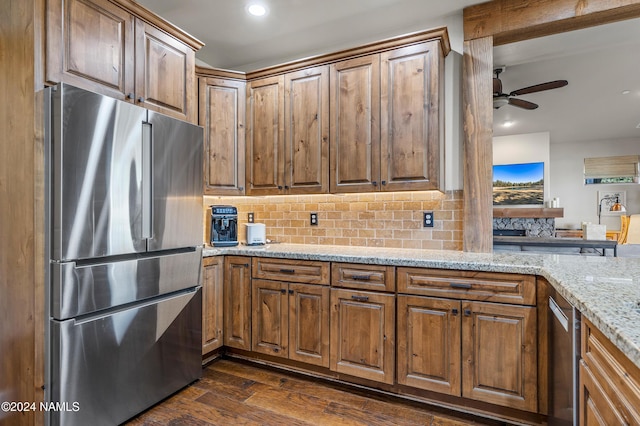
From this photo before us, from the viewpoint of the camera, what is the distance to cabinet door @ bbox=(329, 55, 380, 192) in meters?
2.48

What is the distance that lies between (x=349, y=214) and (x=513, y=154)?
5.67 metres

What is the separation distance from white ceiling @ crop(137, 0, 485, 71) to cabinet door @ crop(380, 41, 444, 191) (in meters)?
0.38

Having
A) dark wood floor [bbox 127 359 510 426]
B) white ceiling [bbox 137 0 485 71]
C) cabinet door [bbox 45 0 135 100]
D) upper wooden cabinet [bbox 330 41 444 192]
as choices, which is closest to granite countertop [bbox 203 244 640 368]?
upper wooden cabinet [bbox 330 41 444 192]

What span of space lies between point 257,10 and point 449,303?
2.43m

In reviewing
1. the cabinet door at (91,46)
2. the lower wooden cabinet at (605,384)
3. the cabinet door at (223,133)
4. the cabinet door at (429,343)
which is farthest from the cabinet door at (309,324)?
the cabinet door at (91,46)

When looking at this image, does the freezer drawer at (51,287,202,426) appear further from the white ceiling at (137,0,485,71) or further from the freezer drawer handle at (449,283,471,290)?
the white ceiling at (137,0,485,71)

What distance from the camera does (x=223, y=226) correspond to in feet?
9.39

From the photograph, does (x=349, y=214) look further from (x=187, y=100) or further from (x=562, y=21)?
(x=562, y=21)

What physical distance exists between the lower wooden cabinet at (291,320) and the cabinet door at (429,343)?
53cm

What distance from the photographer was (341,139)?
2596 mm

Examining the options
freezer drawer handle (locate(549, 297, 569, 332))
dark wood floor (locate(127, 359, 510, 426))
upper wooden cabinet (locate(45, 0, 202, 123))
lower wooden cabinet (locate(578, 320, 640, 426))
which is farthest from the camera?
dark wood floor (locate(127, 359, 510, 426))

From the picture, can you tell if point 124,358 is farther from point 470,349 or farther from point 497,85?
point 497,85

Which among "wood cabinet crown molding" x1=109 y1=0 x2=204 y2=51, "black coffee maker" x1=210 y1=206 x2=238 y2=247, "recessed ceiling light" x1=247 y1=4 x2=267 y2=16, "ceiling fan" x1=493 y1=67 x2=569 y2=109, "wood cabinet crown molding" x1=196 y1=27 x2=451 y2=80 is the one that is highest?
"recessed ceiling light" x1=247 y1=4 x2=267 y2=16

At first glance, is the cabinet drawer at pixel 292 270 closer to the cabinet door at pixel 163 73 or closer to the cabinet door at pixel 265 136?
the cabinet door at pixel 265 136
